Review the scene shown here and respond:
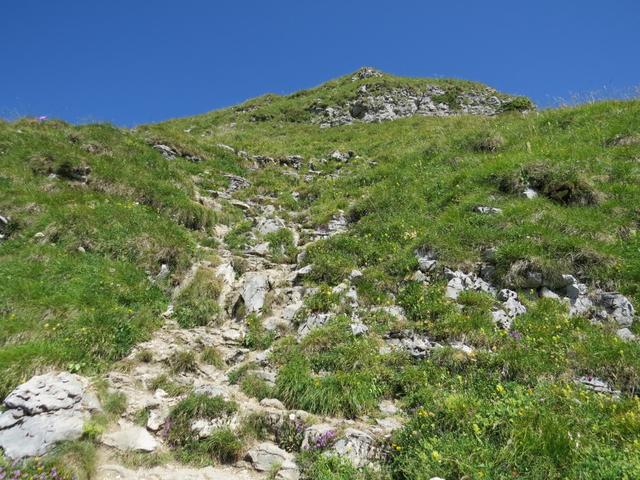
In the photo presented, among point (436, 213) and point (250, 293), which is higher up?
point (436, 213)

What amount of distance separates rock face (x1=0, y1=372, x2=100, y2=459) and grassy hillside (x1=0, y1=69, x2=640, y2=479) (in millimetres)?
615

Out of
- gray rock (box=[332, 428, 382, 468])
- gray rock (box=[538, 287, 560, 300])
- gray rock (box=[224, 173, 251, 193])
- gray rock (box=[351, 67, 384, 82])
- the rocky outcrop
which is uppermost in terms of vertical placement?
gray rock (box=[351, 67, 384, 82])

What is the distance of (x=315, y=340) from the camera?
8.59 meters

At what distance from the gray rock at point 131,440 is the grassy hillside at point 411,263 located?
190cm

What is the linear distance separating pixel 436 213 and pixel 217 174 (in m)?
10.8

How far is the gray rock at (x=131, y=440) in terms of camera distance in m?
6.14

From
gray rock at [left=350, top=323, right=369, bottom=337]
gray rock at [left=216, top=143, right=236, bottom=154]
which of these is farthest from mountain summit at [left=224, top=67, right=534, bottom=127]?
gray rock at [left=350, top=323, right=369, bottom=337]

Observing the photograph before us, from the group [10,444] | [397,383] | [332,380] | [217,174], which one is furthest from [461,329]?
[217,174]

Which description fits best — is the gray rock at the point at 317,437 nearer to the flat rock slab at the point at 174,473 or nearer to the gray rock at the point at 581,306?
the flat rock slab at the point at 174,473

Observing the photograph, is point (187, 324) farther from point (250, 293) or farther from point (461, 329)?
point (461, 329)

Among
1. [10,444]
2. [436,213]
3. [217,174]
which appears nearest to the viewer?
[10,444]

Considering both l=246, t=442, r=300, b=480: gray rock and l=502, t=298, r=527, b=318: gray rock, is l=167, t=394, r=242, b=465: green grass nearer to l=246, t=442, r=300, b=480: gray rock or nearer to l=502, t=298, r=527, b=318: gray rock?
l=246, t=442, r=300, b=480: gray rock

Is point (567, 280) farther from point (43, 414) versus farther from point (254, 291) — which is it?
point (43, 414)

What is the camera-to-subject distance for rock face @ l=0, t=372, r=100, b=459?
5770 mm
